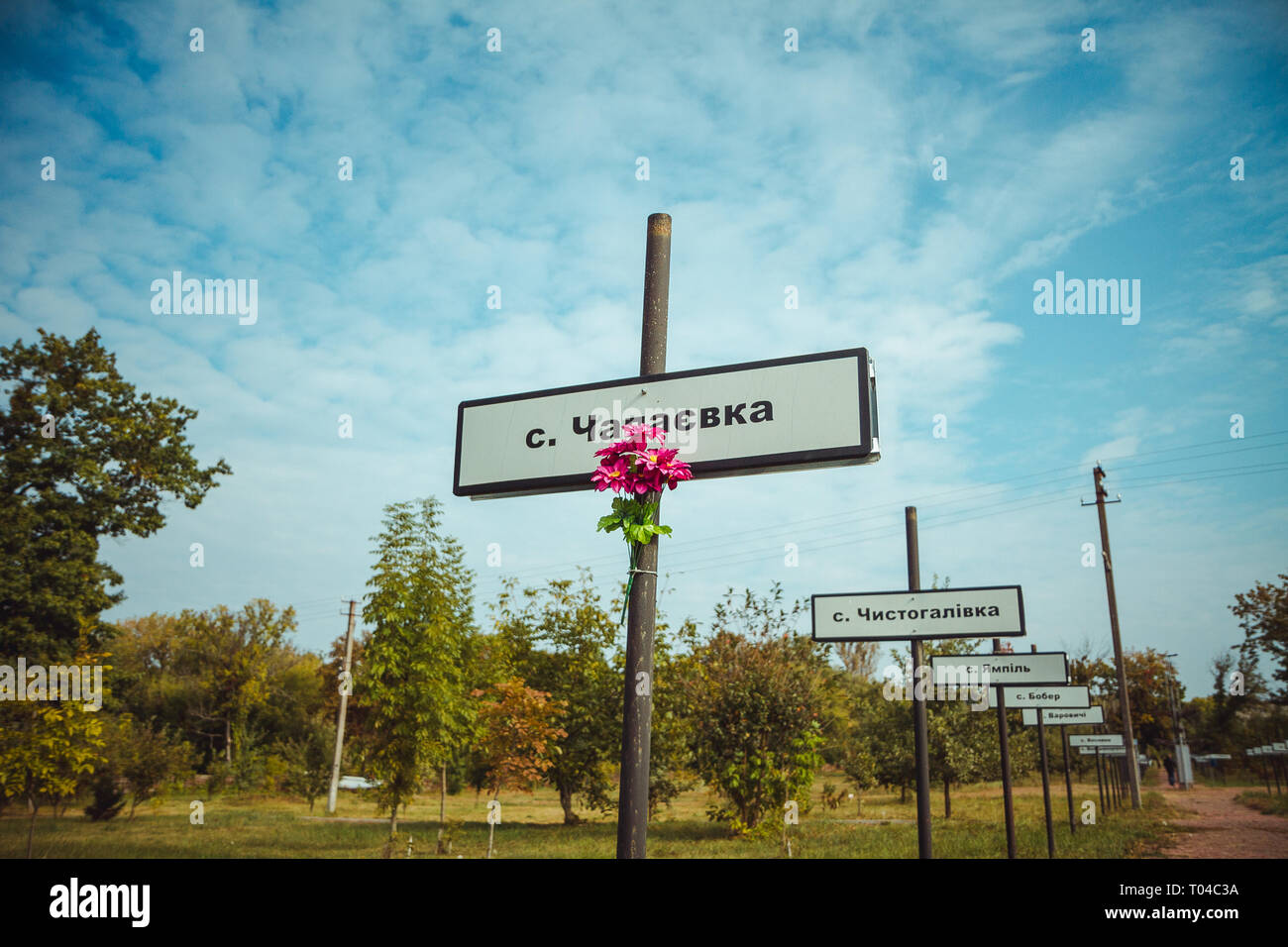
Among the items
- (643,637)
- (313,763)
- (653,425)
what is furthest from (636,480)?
(313,763)

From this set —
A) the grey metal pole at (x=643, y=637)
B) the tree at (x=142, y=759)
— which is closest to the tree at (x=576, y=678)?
the tree at (x=142, y=759)

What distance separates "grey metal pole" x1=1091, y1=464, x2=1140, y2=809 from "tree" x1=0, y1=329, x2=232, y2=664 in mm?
33885

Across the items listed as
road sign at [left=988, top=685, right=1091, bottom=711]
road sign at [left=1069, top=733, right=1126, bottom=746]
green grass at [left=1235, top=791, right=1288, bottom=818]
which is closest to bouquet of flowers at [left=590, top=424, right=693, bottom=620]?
road sign at [left=988, top=685, right=1091, bottom=711]

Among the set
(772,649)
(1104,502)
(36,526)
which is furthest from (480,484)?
(1104,502)

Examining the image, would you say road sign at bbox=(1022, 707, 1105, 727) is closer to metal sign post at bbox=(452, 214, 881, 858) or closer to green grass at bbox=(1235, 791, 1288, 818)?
metal sign post at bbox=(452, 214, 881, 858)

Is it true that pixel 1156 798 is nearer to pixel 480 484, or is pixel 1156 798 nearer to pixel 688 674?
pixel 688 674

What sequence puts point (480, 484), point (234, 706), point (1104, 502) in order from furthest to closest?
point (234, 706), point (1104, 502), point (480, 484)

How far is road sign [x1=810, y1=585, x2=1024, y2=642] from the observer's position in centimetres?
709

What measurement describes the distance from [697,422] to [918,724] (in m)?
5.05

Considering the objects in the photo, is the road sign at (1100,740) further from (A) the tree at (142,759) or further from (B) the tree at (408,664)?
(A) the tree at (142,759)

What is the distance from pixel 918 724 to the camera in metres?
7.03
